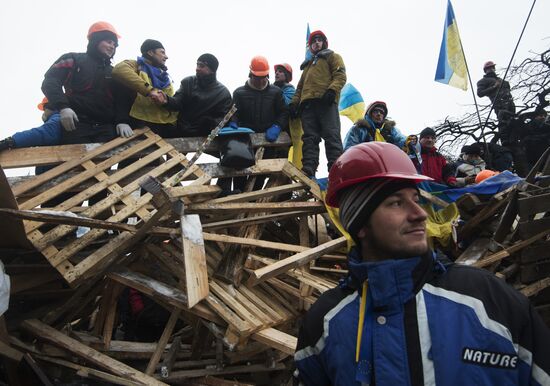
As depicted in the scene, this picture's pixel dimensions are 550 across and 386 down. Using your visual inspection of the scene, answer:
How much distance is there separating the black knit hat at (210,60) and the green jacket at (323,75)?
155 centimetres

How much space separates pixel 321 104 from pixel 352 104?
214 centimetres

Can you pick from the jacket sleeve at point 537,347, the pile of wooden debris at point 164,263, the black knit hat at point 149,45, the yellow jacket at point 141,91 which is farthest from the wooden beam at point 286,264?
the black knit hat at point 149,45

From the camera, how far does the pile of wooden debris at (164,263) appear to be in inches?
157

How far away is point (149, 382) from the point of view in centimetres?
393

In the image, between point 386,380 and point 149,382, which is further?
point 149,382

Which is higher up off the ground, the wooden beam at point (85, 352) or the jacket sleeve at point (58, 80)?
the jacket sleeve at point (58, 80)

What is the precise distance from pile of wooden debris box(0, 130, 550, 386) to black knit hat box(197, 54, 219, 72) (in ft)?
4.87

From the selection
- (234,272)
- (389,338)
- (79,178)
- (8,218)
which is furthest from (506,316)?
(79,178)

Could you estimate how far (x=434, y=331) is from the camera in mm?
1447

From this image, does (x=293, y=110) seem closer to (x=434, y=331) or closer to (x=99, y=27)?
(x=99, y=27)

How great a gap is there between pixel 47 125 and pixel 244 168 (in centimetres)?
272

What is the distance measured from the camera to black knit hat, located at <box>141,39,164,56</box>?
6.24 m

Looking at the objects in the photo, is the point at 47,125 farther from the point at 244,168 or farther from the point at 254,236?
the point at 254,236

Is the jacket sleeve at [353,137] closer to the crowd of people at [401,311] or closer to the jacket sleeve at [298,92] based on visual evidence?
the jacket sleeve at [298,92]
